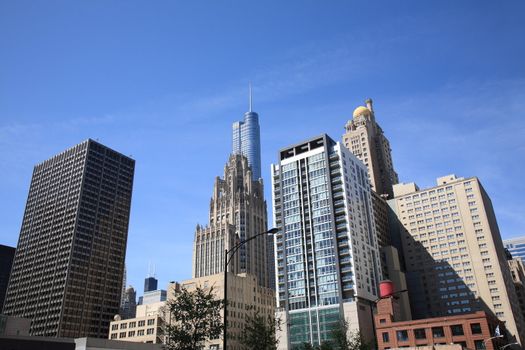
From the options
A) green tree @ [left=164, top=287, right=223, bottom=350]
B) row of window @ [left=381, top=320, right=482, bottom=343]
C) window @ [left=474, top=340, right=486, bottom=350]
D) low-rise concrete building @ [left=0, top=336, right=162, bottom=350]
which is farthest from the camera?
row of window @ [left=381, top=320, right=482, bottom=343]

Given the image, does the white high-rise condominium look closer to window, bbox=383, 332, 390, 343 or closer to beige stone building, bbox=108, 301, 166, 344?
window, bbox=383, 332, 390, 343

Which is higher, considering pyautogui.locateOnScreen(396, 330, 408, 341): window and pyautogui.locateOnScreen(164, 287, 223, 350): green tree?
pyautogui.locateOnScreen(396, 330, 408, 341): window

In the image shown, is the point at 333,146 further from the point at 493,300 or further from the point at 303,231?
the point at 493,300

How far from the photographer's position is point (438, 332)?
387ft

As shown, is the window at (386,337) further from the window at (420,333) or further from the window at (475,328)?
the window at (475,328)

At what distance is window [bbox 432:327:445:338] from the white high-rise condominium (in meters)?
22.9

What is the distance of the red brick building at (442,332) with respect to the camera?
113938 mm

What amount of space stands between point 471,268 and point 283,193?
261 feet

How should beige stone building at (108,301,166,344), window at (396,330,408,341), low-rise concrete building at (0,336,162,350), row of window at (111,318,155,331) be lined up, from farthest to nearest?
1. row of window at (111,318,155,331)
2. beige stone building at (108,301,166,344)
3. window at (396,330,408,341)
4. low-rise concrete building at (0,336,162,350)

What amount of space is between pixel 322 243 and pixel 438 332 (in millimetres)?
46038

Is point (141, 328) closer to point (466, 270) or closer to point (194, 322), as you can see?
point (466, 270)

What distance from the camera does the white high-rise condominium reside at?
468 ft

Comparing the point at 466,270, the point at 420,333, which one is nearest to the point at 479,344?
the point at 420,333

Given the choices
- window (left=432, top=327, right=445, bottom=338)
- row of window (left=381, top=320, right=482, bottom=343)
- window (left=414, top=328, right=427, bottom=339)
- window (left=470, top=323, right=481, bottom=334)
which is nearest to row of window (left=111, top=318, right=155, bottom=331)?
row of window (left=381, top=320, right=482, bottom=343)
